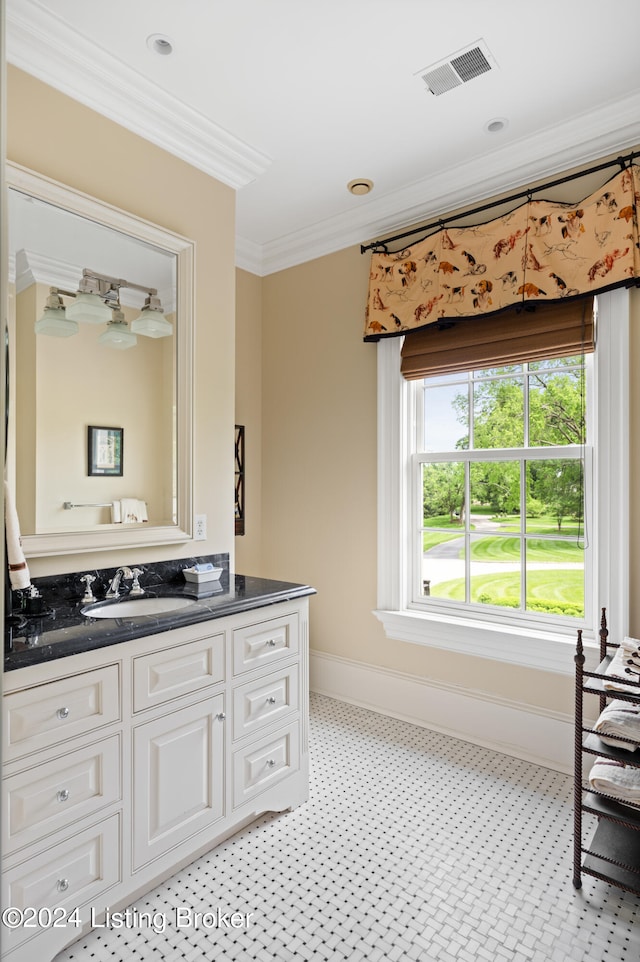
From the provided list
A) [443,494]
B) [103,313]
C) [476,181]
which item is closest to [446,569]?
[443,494]

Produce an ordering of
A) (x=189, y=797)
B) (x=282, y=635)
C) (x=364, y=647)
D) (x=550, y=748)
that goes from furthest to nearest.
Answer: (x=364, y=647) → (x=550, y=748) → (x=282, y=635) → (x=189, y=797)

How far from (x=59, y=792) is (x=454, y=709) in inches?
78.6

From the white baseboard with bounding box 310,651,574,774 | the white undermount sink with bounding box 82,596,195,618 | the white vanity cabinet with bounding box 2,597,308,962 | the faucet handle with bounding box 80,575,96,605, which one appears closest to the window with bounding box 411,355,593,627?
the white baseboard with bounding box 310,651,574,774

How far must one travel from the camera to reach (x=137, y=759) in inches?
69.1

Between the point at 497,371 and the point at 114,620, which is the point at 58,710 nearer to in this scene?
the point at 114,620

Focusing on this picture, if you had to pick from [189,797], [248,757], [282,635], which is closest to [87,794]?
[189,797]

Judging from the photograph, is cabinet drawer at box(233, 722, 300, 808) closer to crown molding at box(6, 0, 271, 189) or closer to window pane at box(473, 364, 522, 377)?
window pane at box(473, 364, 522, 377)

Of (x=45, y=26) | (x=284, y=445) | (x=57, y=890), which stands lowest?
(x=57, y=890)

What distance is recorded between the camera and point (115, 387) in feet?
7.52

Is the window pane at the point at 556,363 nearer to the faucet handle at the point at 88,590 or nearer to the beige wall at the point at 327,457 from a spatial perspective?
the beige wall at the point at 327,457

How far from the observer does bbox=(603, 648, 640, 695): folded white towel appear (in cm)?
177

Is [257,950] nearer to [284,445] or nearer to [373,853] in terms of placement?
[373,853]

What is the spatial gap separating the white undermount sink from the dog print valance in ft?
5.84

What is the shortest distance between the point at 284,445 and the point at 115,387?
152cm
